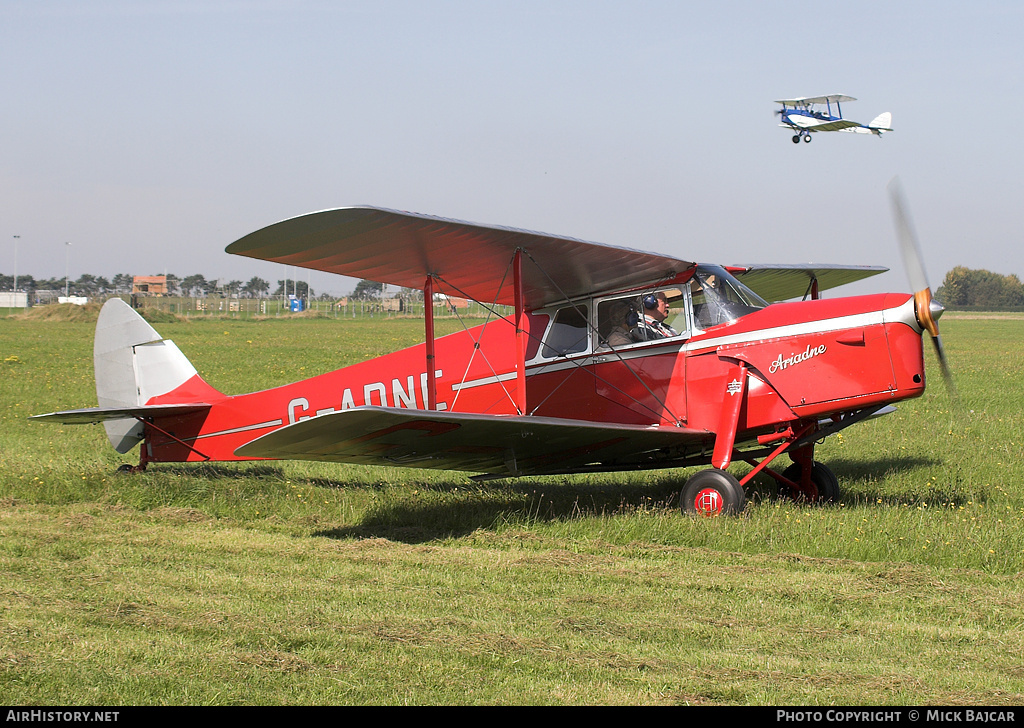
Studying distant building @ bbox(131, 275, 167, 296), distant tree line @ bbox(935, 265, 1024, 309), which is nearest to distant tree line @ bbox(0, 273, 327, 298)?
distant building @ bbox(131, 275, 167, 296)

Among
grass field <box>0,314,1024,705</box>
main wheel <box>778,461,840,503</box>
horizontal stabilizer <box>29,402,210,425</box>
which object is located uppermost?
horizontal stabilizer <box>29,402,210,425</box>

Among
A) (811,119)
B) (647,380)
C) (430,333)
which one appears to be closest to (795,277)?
(647,380)

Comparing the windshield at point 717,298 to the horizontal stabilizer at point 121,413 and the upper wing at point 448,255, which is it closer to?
the upper wing at point 448,255

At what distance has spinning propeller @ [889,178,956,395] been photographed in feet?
23.8

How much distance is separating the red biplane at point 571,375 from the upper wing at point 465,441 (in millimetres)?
26

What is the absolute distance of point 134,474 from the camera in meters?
9.36

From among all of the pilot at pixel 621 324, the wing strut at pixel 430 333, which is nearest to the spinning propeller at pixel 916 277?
the pilot at pixel 621 324

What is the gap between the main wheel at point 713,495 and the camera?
7445 mm

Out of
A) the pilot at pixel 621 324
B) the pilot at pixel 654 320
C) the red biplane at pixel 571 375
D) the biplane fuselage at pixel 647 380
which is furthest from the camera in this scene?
the pilot at pixel 621 324

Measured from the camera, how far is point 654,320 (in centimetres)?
837

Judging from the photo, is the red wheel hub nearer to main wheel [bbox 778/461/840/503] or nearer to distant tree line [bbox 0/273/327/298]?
main wheel [bbox 778/461/840/503]

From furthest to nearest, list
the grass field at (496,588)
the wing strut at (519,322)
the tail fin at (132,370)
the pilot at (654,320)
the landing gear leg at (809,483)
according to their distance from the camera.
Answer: the tail fin at (132,370)
the landing gear leg at (809,483)
the pilot at (654,320)
the wing strut at (519,322)
the grass field at (496,588)

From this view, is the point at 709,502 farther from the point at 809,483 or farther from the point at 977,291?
the point at 977,291

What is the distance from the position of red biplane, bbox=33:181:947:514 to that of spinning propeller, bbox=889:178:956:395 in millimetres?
19
